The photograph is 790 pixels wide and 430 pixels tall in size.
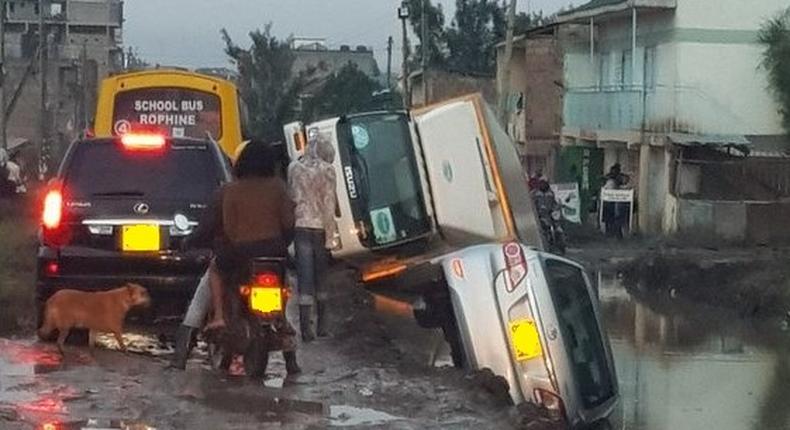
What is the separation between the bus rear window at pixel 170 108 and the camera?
26516mm

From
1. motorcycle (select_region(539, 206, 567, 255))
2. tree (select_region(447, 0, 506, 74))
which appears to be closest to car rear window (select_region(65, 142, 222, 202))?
motorcycle (select_region(539, 206, 567, 255))

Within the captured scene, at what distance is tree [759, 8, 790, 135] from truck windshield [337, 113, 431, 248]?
19.9 meters

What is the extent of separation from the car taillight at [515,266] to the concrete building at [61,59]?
44355 millimetres

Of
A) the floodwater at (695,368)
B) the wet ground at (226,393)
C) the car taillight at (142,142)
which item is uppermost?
A: the car taillight at (142,142)

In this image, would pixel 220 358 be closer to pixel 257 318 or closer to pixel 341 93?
pixel 257 318

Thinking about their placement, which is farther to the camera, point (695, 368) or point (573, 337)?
point (695, 368)

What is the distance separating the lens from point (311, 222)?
1430 centimetres

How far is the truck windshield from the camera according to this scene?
2098cm

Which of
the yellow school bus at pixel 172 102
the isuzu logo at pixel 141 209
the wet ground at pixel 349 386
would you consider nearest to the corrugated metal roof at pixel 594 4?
the yellow school bus at pixel 172 102

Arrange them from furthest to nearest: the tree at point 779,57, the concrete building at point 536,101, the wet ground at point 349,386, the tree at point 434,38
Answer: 1. the tree at point 434,38
2. the concrete building at point 536,101
3. the tree at point 779,57
4. the wet ground at point 349,386

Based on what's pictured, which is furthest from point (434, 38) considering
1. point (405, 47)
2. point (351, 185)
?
point (351, 185)

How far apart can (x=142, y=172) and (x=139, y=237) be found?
2.07 feet

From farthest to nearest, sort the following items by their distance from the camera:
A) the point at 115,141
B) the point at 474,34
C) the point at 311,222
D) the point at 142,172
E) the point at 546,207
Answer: the point at 474,34
the point at 546,207
the point at 311,222
the point at 115,141
the point at 142,172

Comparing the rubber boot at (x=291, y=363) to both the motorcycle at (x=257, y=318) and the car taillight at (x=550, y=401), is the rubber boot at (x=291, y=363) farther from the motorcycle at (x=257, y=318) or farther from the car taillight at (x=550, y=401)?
the car taillight at (x=550, y=401)
